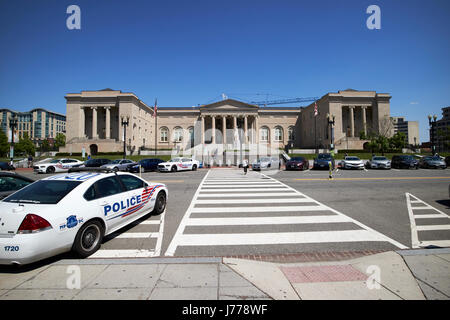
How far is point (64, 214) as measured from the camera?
11.8 ft

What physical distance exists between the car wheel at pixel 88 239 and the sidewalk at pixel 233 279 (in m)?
0.26

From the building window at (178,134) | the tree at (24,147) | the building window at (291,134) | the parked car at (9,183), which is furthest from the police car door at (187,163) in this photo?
the tree at (24,147)

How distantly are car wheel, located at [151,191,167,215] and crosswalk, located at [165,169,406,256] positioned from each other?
88 cm

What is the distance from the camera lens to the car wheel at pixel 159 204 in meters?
6.75

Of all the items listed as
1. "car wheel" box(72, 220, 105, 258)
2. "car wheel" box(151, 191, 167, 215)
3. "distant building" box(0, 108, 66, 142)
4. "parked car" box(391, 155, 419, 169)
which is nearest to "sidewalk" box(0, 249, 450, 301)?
"car wheel" box(72, 220, 105, 258)

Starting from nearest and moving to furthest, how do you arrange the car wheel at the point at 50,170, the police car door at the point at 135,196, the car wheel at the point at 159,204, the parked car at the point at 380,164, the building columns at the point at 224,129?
the police car door at the point at 135,196 < the car wheel at the point at 159,204 < the car wheel at the point at 50,170 < the parked car at the point at 380,164 < the building columns at the point at 224,129

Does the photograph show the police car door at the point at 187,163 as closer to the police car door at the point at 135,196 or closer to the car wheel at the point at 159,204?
the car wheel at the point at 159,204

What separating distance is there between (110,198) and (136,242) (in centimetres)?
119

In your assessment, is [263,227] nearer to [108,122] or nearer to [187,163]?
[187,163]

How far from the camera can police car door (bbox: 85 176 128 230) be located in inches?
169

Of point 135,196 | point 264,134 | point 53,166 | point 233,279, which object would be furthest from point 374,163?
point 264,134

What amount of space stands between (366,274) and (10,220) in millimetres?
5700

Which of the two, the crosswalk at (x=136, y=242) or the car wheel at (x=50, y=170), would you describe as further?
the car wheel at (x=50, y=170)
